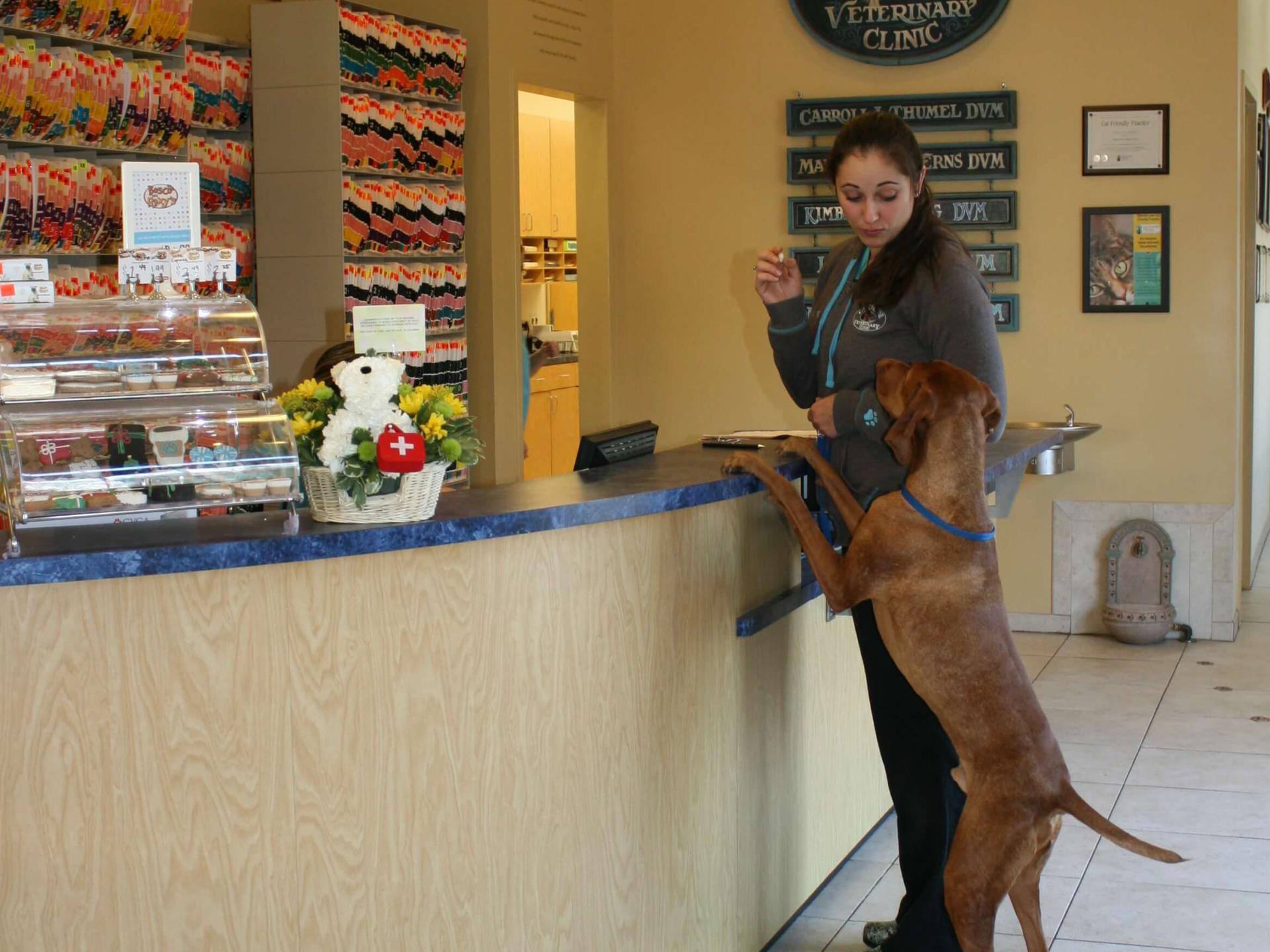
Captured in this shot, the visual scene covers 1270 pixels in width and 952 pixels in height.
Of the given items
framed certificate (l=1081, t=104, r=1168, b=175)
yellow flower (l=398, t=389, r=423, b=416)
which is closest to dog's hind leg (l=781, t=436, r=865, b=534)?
yellow flower (l=398, t=389, r=423, b=416)

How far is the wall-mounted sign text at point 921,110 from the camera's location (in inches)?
267

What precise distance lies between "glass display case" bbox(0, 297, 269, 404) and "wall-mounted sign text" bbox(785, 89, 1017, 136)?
4361mm

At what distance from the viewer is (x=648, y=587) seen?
3.01m

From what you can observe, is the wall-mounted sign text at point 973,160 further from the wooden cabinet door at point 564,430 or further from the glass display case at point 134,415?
the glass display case at point 134,415

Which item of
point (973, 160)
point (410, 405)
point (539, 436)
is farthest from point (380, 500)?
point (539, 436)

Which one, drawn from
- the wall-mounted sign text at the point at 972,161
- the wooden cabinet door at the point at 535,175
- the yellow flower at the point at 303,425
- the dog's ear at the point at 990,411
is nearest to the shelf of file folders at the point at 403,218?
the wall-mounted sign text at the point at 972,161

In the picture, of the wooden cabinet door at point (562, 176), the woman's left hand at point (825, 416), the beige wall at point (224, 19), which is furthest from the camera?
the wooden cabinet door at point (562, 176)

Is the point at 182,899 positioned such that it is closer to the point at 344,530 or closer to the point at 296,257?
the point at 344,530

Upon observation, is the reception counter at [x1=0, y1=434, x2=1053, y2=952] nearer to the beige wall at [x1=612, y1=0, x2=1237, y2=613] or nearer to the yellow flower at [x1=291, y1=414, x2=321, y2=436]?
the yellow flower at [x1=291, y1=414, x2=321, y2=436]

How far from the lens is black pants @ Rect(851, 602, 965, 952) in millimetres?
3186

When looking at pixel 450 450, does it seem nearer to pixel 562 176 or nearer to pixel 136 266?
pixel 136 266

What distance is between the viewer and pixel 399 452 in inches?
98.3

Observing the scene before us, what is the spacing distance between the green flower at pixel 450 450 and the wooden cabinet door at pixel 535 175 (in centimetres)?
751

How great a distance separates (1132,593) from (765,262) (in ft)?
13.5
